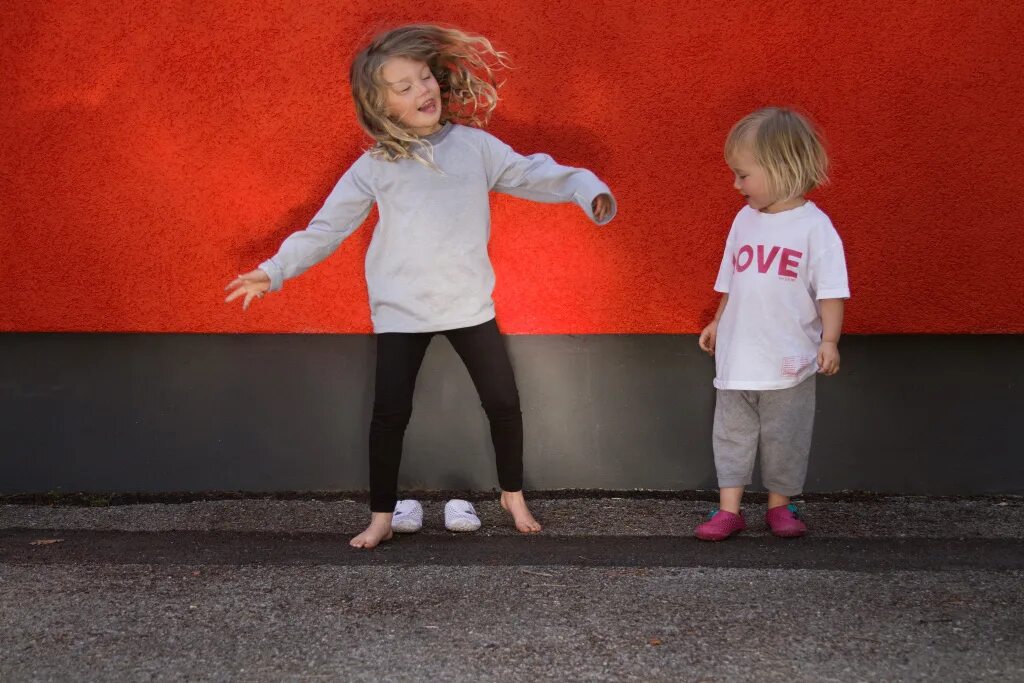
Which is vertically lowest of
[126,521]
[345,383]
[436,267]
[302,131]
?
[126,521]

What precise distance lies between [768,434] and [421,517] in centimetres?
114

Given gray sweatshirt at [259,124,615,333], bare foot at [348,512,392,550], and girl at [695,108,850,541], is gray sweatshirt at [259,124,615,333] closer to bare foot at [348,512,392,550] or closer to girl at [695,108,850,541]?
girl at [695,108,850,541]

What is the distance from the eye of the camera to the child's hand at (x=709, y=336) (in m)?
3.38

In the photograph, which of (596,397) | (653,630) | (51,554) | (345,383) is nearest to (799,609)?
(653,630)

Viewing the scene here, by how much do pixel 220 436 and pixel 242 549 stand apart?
0.78 metres

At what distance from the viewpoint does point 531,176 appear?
3.28 meters

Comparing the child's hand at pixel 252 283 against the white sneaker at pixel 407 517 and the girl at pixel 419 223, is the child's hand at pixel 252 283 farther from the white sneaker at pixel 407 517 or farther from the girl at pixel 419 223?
the white sneaker at pixel 407 517

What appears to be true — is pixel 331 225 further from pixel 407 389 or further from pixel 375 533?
pixel 375 533

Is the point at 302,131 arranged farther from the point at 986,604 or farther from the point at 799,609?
the point at 986,604

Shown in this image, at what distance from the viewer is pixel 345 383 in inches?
151

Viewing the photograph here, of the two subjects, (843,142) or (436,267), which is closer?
(436,267)

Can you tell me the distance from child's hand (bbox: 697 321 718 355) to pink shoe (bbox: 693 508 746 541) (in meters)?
0.52

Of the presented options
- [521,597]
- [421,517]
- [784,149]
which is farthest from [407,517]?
[784,149]

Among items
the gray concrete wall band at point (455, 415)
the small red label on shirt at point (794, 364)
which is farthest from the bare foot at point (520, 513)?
the small red label on shirt at point (794, 364)
